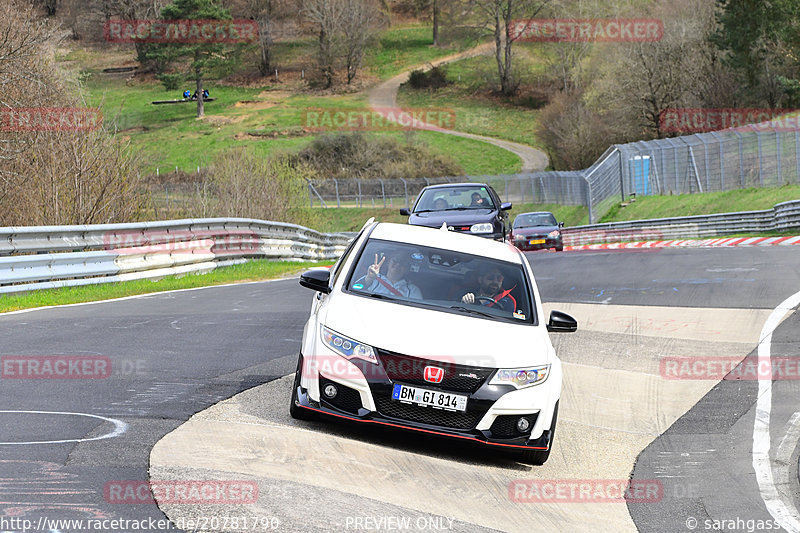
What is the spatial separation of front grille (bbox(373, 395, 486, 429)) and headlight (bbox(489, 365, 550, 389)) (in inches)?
9.8

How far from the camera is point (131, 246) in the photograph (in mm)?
19109

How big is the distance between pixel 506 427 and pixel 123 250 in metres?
13.0

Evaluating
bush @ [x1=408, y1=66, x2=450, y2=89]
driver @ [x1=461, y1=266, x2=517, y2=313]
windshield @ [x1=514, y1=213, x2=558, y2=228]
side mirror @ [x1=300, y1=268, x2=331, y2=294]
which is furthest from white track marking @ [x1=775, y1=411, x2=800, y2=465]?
bush @ [x1=408, y1=66, x2=450, y2=89]

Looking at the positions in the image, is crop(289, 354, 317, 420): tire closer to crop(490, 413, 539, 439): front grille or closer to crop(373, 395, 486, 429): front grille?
crop(373, 395, 486, 429): front grille

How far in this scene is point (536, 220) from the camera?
33375mm

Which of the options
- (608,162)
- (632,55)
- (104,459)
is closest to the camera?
(104,459)

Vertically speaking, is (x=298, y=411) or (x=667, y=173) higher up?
(x=298, y=411)

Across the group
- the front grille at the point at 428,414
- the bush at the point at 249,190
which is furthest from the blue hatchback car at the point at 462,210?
the front grille at the point at 428,414

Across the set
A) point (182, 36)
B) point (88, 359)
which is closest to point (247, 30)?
point (182, 36)

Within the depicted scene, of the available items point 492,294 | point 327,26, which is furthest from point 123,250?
point 327,26

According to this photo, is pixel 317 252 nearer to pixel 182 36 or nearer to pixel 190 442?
pixel 190 442

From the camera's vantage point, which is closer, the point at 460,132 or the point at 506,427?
the point at 506,427

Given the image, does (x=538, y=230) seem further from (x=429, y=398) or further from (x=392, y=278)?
(x=429, y=398)

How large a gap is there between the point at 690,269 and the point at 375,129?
69915 millimetres
